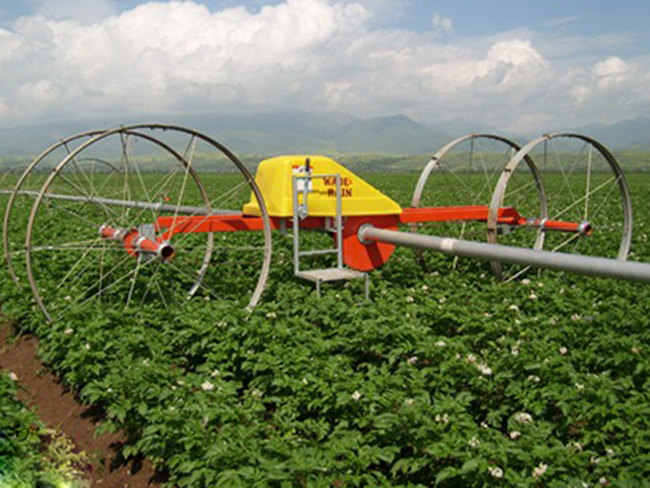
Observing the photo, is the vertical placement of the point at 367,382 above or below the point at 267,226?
below

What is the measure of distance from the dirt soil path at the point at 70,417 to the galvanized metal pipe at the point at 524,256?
322cm

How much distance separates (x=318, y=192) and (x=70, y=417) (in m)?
3.30

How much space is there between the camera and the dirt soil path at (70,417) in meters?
3.67

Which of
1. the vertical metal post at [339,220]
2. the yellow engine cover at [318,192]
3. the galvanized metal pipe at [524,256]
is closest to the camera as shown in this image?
the galvanized metal pipe at [524,256]

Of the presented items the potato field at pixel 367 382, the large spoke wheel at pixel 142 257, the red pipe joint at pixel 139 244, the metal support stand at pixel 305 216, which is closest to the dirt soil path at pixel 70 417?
the potato field at pixel 367 382

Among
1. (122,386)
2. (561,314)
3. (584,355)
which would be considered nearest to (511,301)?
(561,314)

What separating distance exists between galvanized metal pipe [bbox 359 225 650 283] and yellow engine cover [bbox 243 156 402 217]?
286 mm

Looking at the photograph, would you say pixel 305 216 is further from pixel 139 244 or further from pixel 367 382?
pixel 367 382

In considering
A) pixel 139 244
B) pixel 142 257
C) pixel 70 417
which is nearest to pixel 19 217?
pixel 142 257

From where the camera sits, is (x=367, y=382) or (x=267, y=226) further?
(x=267, y=226)

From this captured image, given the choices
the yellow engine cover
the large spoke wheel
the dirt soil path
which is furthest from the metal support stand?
the dirt soil path

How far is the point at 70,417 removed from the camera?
4414mm

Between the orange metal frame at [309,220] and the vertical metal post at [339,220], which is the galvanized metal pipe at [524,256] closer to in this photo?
the vertical metal post at [339,220]

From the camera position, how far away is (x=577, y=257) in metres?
4.82
